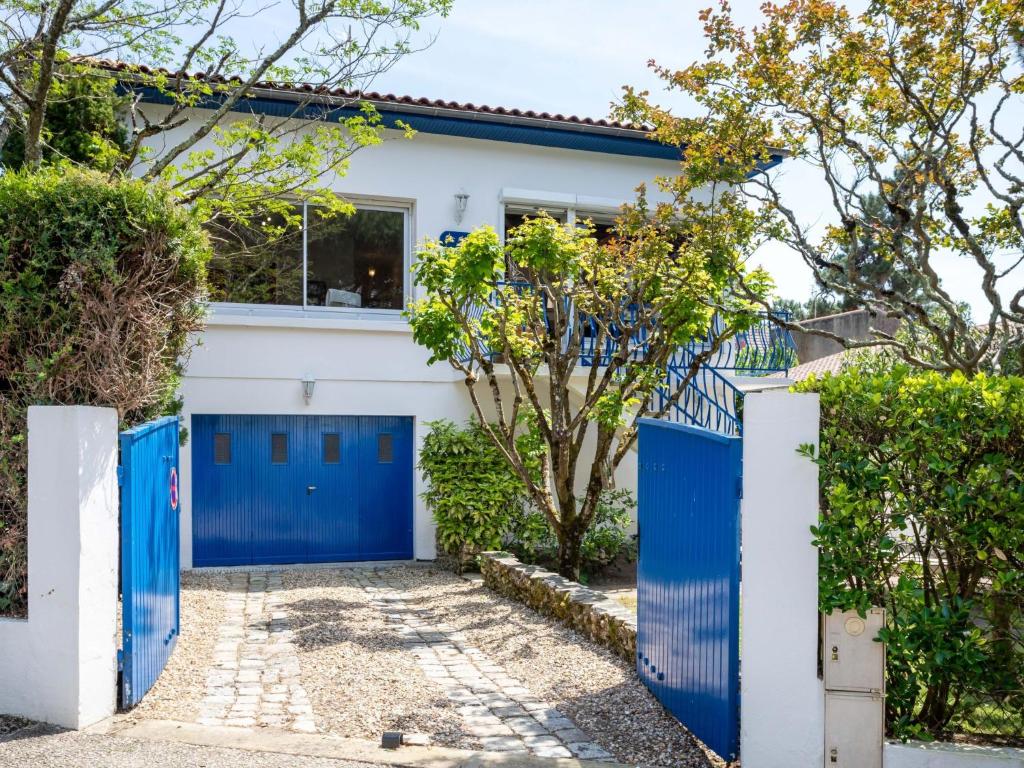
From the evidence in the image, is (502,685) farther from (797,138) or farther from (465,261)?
(797,138)

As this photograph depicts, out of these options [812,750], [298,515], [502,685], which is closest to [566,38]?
[502,685]

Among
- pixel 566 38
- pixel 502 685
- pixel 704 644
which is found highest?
pixel 566 38

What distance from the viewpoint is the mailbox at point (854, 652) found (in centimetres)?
440

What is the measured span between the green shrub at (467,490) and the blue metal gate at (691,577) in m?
5.19

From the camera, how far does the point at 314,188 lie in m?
11.5

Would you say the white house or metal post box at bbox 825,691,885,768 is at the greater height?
the white house

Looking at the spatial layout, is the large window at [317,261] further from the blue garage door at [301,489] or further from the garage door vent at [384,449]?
the garage door vent at [384,449]

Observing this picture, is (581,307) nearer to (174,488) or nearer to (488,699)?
(174,488)

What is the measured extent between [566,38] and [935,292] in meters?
3.81

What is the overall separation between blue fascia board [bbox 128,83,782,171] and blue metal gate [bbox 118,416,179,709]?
5569mm

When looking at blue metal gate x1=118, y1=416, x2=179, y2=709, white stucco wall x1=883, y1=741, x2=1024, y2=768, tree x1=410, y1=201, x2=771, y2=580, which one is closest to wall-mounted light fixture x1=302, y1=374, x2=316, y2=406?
tree x1=410, y1=201, x2=771, y2=580

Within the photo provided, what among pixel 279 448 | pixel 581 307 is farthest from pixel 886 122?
pixel 279 448

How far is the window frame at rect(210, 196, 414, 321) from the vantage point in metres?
11.9

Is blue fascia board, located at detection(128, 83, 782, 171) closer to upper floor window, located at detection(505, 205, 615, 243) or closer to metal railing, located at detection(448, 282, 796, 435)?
upper floor window, located at detection(505, 205, 615, 243)
